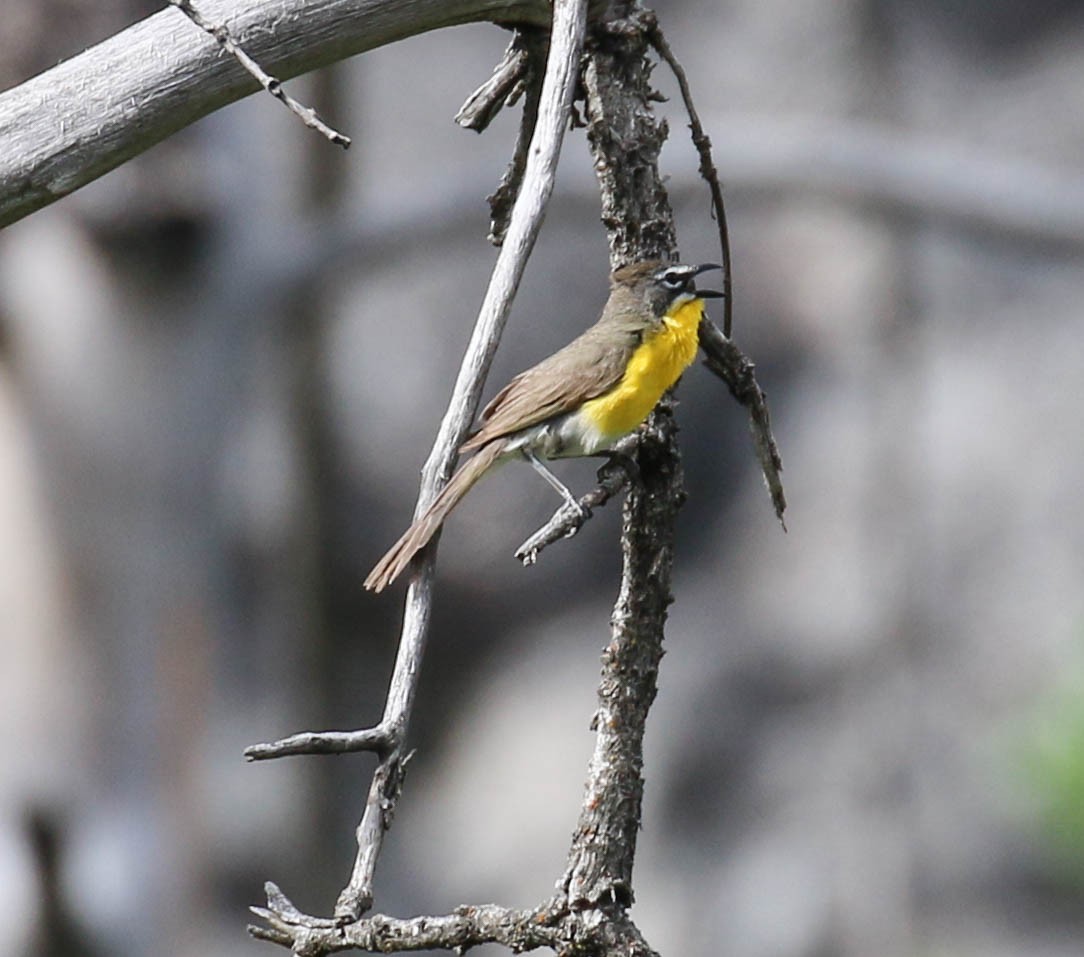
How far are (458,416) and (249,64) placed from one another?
1.61 feet

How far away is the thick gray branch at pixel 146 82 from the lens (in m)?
1.93

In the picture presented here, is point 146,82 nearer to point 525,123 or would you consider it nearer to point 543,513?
point 525,123

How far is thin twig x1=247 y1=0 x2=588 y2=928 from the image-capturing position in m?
1.62

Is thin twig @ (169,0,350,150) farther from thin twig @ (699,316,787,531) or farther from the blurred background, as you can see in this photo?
the blurred background

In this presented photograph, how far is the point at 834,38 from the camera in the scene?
10961 millimetres

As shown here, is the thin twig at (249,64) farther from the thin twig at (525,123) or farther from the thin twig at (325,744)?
the thin twig at (325,744)

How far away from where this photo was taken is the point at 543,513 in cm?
851

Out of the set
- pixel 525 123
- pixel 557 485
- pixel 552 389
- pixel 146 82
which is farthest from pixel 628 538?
pixel 146 82

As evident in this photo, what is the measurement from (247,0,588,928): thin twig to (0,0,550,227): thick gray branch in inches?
9.5

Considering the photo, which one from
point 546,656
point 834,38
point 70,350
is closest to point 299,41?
point 70,350

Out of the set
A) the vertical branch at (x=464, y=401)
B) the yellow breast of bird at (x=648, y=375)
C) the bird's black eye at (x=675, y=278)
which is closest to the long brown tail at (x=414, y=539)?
the vertical branch at (x=464, y=401)

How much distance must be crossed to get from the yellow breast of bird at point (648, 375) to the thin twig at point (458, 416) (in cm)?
55

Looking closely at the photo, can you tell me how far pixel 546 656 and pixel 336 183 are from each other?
317 centimetres

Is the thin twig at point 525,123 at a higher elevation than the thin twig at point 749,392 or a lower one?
higher
